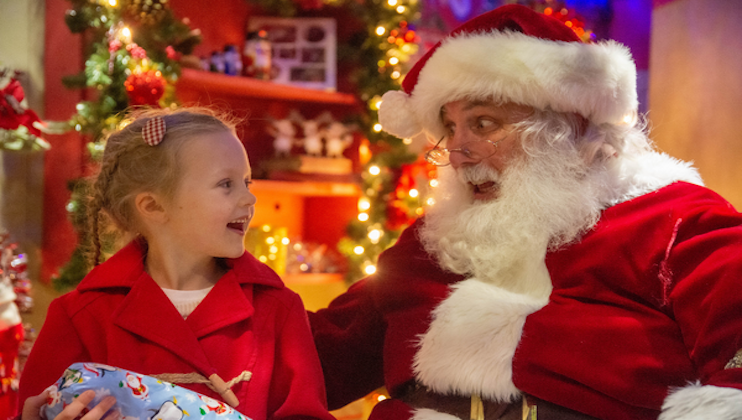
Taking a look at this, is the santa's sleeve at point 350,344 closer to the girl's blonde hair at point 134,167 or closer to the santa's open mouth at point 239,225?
the santa's open mouth at point 239,225

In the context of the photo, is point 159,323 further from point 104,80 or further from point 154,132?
point 104,80

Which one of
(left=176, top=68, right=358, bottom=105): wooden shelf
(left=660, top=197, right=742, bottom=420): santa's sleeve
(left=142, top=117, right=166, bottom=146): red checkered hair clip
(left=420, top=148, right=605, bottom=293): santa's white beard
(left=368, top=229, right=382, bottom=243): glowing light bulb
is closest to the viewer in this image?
(left=660, top=197, right=742, bottom=420): santa's sleeve

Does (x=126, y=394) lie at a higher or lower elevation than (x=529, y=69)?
lower

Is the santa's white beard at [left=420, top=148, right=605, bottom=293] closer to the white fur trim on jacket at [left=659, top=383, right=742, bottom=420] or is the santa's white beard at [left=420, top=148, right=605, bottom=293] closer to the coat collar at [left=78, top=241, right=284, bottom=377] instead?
the white fur trim on jacket at [left=659, top=383, right=742, bottom=420]

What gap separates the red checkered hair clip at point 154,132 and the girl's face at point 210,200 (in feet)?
0.21

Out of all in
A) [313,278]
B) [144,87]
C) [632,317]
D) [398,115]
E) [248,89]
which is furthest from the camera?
[313,278]

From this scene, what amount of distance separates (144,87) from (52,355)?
1.29 metres

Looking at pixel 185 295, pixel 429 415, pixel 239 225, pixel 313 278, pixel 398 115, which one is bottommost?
pixel 313 278

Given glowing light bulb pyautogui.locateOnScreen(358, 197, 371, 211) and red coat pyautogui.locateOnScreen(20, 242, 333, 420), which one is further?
glowing light bulb pyautogui.locateOnScreen(358, 197, 371, 211)

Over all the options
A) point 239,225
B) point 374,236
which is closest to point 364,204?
point 374,236

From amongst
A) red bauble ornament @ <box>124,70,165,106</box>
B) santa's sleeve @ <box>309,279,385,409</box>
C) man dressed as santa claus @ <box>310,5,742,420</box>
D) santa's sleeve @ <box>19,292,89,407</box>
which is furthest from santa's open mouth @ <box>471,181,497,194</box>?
red bauble ornament @ <box>124,70,165,106</box>

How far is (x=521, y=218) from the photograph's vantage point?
5.21ft

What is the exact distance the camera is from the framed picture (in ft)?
10.8

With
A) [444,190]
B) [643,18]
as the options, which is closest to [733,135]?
[444,190]
